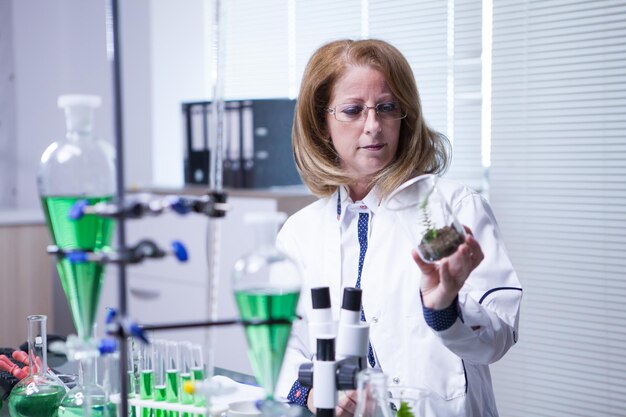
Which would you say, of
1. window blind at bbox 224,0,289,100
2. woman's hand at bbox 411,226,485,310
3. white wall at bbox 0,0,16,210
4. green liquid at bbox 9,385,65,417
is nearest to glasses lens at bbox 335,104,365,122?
woman's hand at bbox 411,226,485,310

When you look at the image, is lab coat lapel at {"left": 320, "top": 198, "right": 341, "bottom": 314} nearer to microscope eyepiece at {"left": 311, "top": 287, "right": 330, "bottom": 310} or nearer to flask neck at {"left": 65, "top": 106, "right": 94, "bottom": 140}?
microscope eyepiece at {"left": 311, "top": 287, "right": 330, "bottom": 310}

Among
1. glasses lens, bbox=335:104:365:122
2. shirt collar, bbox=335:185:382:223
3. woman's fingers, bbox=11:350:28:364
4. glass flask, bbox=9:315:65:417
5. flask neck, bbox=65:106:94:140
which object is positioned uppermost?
glasses lens, bbox=335:104:365:122

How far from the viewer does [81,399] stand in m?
1.34

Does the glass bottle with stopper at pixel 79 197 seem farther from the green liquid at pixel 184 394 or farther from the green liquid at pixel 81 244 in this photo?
the green liquid at pixel 184 394

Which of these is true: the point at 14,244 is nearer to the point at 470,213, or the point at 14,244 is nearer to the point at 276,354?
the point at 470,213

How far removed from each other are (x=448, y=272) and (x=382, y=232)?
2.00ft

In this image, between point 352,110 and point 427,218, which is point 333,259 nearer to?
point 352,110

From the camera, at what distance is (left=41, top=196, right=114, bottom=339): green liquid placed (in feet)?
3.25

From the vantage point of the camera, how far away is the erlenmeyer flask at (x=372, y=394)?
100 cm

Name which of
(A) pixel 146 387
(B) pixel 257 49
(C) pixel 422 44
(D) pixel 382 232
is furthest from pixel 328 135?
(B) pixel 257 49

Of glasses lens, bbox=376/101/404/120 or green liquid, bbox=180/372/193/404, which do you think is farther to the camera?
glasses lens, bbox=376/101/404/120

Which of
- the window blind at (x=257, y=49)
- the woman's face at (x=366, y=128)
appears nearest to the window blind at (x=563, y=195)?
the window blind at (x=257, y=49)

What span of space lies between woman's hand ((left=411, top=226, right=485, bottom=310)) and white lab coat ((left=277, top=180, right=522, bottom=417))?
0.18 metres

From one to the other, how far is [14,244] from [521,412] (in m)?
2.42
